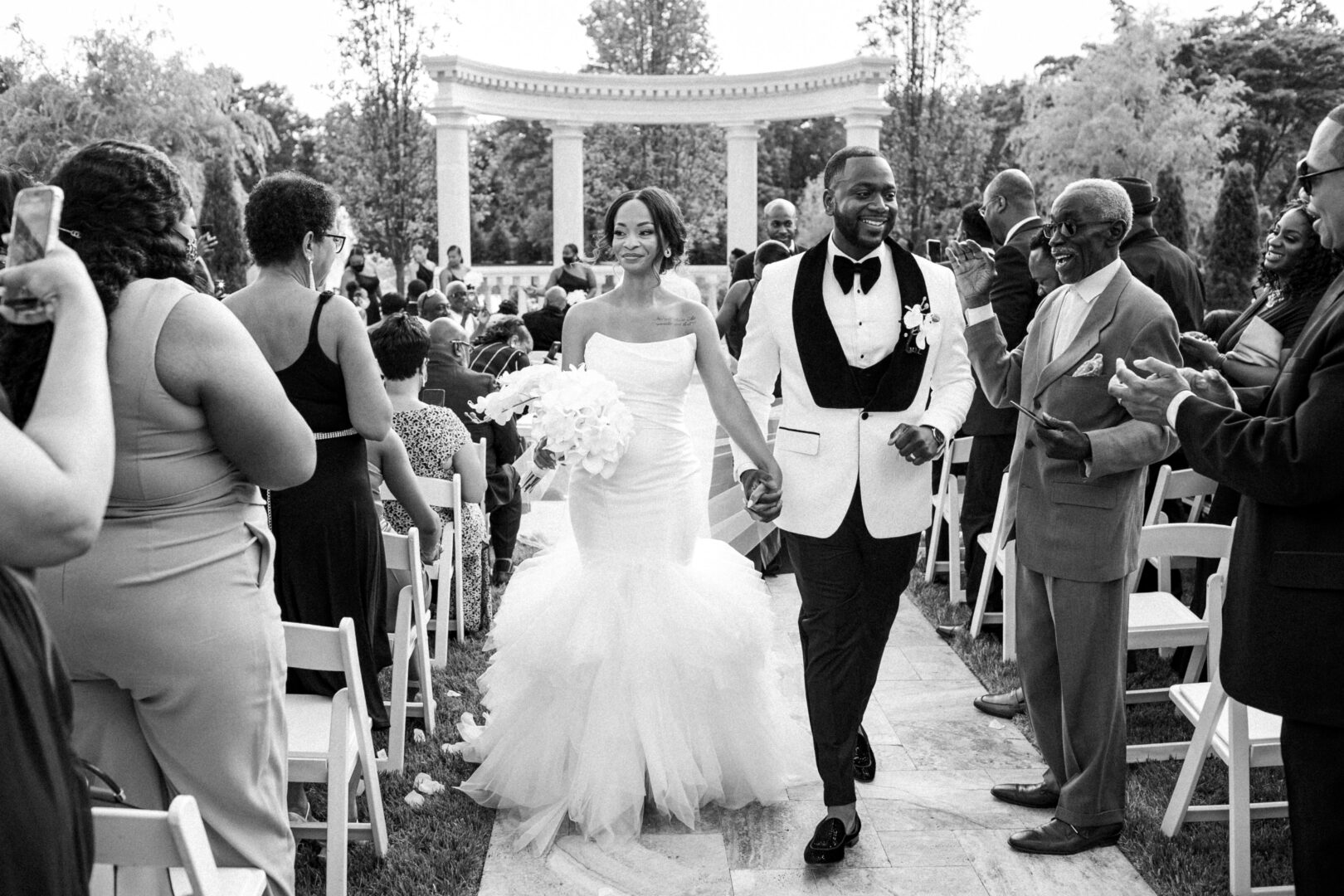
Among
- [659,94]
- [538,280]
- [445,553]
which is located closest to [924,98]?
[659,94]

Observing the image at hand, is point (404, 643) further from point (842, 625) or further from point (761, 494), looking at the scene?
point (842, 625)

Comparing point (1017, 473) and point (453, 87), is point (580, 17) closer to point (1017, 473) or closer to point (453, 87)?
point (453, 87)

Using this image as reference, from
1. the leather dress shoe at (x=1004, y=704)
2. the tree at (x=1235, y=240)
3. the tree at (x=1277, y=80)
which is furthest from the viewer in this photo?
the tree at (x=1277, y=80)

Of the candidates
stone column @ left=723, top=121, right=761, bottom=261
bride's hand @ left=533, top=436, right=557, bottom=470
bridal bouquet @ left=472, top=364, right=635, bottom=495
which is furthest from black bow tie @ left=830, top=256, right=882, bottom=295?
stone column @ left=723, top=121, right=761, bottom=261

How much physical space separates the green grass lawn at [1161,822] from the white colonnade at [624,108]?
1773cm

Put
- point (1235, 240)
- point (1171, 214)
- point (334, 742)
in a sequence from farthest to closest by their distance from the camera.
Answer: point (1235, 240)
point (1171, 214)
point (334, 742)

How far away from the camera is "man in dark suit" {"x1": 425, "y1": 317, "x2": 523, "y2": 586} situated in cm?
696

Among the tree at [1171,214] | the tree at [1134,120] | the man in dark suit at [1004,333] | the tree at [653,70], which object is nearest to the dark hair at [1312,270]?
the man in dark suit at [1004,333]

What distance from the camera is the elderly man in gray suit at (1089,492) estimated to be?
12.5 ft

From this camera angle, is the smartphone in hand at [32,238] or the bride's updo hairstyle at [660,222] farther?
the bride's updo hairstyle at [660,222]

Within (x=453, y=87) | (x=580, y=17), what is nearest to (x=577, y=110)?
(x=453, y=87)

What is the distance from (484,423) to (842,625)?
130 inches

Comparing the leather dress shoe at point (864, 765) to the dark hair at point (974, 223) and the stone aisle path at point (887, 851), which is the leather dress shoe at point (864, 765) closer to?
the stone aisle path at point (887, 851)

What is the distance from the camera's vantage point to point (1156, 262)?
6.16 metres
